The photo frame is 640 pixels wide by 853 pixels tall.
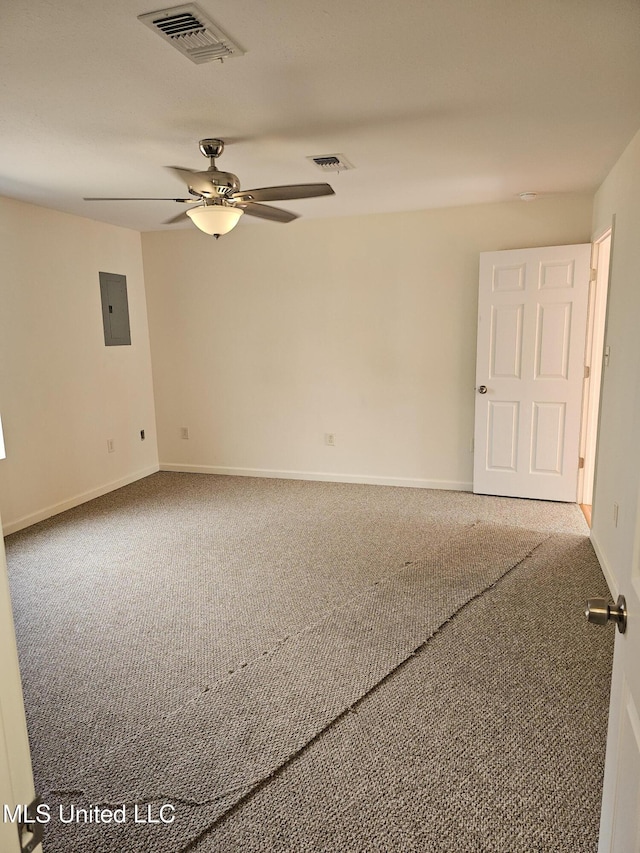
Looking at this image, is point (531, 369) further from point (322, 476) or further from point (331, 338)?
point (322, 476)

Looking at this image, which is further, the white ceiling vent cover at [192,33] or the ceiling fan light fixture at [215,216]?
the ceiling fan light fixture at [215,216]

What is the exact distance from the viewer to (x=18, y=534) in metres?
4.18

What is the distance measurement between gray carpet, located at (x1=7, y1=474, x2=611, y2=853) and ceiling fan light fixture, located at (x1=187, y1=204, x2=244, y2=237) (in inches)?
78.8

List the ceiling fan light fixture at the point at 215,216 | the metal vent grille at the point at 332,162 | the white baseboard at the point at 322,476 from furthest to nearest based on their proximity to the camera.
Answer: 1. the white baseboard at the point at 322,476
2. the metal vent grille at the point at 332,162
3. the ceiling fan light fixture at the point at 215,216

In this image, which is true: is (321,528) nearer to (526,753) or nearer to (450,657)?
(450,657)

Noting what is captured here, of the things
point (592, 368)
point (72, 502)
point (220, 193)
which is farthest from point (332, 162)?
point (72, 502)

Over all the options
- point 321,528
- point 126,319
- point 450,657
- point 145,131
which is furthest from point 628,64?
point 126,319

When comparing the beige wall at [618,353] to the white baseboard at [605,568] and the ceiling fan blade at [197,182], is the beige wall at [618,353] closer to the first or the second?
the white baseboard at [605,568]

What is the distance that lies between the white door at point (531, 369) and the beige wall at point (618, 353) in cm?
62

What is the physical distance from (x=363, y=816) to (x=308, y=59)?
2530 mm

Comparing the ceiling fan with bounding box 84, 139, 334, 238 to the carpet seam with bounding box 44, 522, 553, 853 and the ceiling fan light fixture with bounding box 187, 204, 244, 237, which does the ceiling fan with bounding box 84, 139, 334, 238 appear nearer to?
the ceiling fan light fixture with bounding box 187, 204, 244, 237

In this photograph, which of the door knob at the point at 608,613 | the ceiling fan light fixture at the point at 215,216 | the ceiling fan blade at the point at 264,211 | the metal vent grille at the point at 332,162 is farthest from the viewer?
the metal vent grille at the point at 332,162

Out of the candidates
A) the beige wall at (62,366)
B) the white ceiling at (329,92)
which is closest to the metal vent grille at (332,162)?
the white ceiling at (329,92)

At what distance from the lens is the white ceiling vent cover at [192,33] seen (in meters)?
1.65
